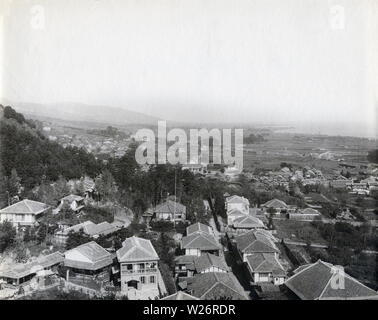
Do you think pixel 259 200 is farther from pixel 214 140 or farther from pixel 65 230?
pixel 65 230

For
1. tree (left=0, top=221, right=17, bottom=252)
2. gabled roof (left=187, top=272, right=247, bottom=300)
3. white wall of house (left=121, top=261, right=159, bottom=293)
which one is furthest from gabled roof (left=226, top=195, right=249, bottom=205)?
tree (left=0, top=221, right=17, bottom=252)

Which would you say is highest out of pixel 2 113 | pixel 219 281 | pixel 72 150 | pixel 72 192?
pixel 2 113

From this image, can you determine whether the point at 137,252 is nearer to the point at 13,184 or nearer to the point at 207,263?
the point at 207,263

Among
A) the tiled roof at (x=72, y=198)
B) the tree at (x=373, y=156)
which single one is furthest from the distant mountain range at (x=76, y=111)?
the tree at (x=373, y=156)

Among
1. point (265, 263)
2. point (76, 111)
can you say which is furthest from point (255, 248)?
point (76, 111)

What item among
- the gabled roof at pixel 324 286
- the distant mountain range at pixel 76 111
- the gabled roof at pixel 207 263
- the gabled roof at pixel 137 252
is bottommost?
the gabled roof at pixel 207 263

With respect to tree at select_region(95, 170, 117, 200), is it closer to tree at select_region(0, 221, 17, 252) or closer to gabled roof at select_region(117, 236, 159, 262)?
tree at select_region(0, 221, 17, 252)

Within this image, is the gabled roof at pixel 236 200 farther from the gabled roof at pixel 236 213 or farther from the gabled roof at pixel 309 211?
the gabled roof at pixel 309 211
